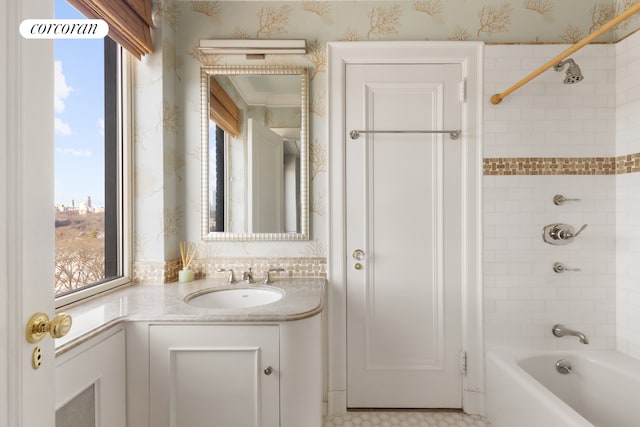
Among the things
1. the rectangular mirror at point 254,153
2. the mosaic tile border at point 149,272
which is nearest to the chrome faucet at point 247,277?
the rectangular mirror at point 254,153

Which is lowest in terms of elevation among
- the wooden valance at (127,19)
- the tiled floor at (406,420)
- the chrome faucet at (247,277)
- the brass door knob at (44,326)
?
the tiled floor at (406,420)

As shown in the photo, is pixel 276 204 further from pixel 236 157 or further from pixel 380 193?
pixel 380 193

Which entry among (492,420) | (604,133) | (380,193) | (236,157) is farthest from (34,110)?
(604,133)

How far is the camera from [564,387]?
1.81 m

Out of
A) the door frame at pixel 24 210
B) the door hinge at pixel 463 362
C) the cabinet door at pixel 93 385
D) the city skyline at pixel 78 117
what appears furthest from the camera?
the door hinge at pixel 463 362

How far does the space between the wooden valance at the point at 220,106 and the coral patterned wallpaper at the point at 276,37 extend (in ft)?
0.32

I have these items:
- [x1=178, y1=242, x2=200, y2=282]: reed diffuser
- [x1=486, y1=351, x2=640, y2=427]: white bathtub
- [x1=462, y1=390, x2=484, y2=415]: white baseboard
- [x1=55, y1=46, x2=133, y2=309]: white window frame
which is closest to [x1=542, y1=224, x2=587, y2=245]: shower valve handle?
[x1=486, y1=351, x2=640, y2=427]: white bathtub

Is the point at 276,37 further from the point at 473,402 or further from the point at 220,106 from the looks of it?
the point at 473,402

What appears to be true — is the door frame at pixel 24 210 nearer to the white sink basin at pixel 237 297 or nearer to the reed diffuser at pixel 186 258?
the white sink basin at pixel 237 297

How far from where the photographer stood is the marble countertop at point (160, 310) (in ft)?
4.16

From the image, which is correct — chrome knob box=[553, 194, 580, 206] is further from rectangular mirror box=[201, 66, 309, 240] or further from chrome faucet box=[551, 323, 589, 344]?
rectangular mirror box=[201, 66, 309, 240]

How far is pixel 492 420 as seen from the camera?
71.4 inches

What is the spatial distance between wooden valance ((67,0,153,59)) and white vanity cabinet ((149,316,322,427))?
1.41 meters

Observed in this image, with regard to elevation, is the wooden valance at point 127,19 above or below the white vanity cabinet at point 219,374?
above
